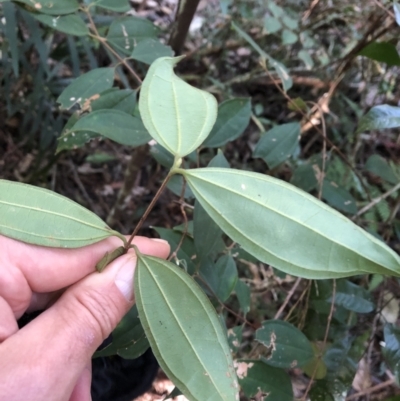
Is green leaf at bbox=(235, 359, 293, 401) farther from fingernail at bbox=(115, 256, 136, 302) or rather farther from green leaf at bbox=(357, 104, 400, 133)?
green leaf at bbox=(357, 104, 400, 133)

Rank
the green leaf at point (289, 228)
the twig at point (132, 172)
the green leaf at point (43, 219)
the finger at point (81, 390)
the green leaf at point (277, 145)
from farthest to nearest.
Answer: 1. the twig at point (132, 172)
2. the green leaf at point (277, 145)
3. the finger at point (81, 390)
4. the green leaf at point (43, 219)
5. the green leaf at point (289, 228)

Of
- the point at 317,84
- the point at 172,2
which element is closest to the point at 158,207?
the point at 317,84

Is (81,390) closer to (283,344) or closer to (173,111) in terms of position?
(283,344)

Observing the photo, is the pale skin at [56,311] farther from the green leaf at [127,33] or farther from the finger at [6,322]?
the green leaf at [127,33]

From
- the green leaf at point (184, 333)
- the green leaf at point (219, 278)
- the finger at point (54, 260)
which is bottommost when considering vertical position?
the green leaf at point (219, 278)

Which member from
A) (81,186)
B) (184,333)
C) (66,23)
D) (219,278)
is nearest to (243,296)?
(219,278)

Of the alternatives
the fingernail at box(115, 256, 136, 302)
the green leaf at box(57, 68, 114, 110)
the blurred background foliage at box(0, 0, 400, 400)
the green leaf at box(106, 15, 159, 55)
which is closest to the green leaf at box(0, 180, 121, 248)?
the fingernail at box(115, 256, 136, 302)

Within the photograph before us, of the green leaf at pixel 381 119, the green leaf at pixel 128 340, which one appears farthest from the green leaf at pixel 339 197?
the green leaf at pixel 128 340
